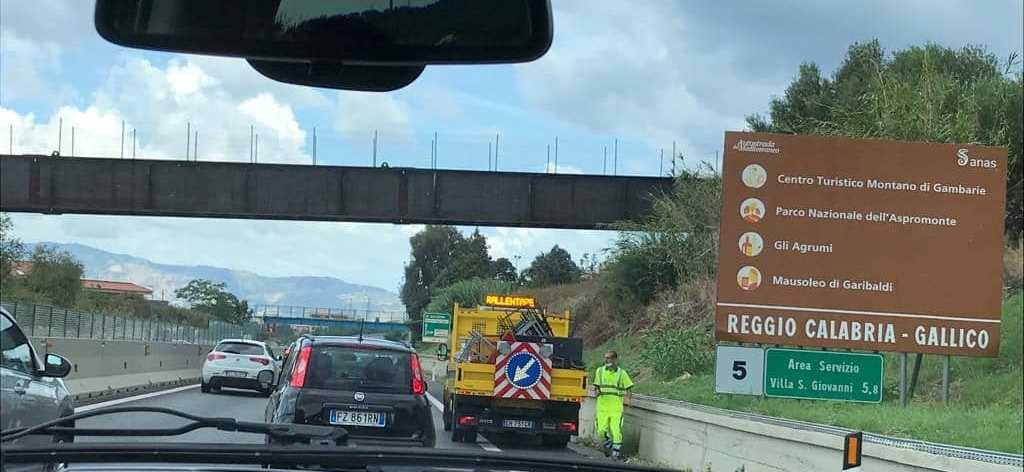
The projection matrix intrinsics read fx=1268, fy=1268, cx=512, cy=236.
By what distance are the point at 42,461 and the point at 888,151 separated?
14.5 m

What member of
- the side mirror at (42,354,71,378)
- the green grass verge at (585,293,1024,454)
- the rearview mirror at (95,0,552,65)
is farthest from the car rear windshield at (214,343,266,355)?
the rearview mirror at (95,0,552,65)

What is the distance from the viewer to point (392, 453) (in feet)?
14.0

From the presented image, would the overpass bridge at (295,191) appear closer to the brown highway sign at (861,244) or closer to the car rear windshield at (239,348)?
the car rear windshield at (239,348)

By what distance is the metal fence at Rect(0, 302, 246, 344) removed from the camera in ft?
82.5

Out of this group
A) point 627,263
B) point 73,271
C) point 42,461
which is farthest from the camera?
point 73,271

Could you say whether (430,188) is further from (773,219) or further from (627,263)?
(773,219)

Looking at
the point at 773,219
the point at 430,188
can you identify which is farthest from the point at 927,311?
the point at 430,188

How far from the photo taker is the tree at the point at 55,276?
56.2 metres

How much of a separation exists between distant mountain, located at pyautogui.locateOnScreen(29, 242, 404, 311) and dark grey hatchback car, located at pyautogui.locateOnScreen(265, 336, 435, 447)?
25421 mm

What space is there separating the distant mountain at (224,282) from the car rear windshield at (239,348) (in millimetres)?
6071

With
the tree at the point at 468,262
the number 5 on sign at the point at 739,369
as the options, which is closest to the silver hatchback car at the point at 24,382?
the number 5 on sign at the point at 739,369

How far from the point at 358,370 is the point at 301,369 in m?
0.60

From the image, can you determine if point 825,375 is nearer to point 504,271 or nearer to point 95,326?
point 95,326

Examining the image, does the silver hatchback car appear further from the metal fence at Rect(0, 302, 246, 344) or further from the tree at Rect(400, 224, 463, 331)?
the tree at Rect(400, 224, 463, 331)
